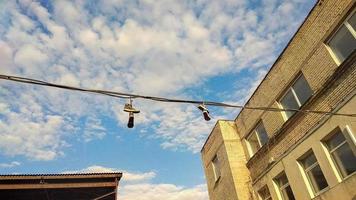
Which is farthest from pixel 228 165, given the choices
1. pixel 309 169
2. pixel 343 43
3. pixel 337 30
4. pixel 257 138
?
pixel 337 30

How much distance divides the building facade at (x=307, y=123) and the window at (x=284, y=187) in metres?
0.04

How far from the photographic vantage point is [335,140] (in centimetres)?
1070

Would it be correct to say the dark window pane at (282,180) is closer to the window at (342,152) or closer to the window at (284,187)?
the window at (284,187)

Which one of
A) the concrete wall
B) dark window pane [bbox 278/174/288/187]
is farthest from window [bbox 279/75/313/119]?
the concrete wall

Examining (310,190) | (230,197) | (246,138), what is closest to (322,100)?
(310,190)

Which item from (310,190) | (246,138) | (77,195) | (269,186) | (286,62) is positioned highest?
(286,62)

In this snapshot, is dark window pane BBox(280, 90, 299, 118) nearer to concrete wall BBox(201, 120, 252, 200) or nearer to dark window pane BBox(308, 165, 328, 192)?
dark window pane BBox(308, 165, 328, 192)

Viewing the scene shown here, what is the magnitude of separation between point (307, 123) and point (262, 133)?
3.67 m

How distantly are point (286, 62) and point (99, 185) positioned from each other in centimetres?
983

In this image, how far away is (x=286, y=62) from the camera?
13.2 metres

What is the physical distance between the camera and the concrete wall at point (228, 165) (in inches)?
624

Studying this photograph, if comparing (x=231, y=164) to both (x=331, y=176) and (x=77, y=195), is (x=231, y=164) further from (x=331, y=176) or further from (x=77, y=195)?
(x=77, y=195)

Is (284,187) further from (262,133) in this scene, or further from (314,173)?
(262,133)

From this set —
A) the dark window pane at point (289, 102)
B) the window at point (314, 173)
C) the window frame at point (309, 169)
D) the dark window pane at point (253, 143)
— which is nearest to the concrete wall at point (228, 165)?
the dark window pane at point (253, 143)
